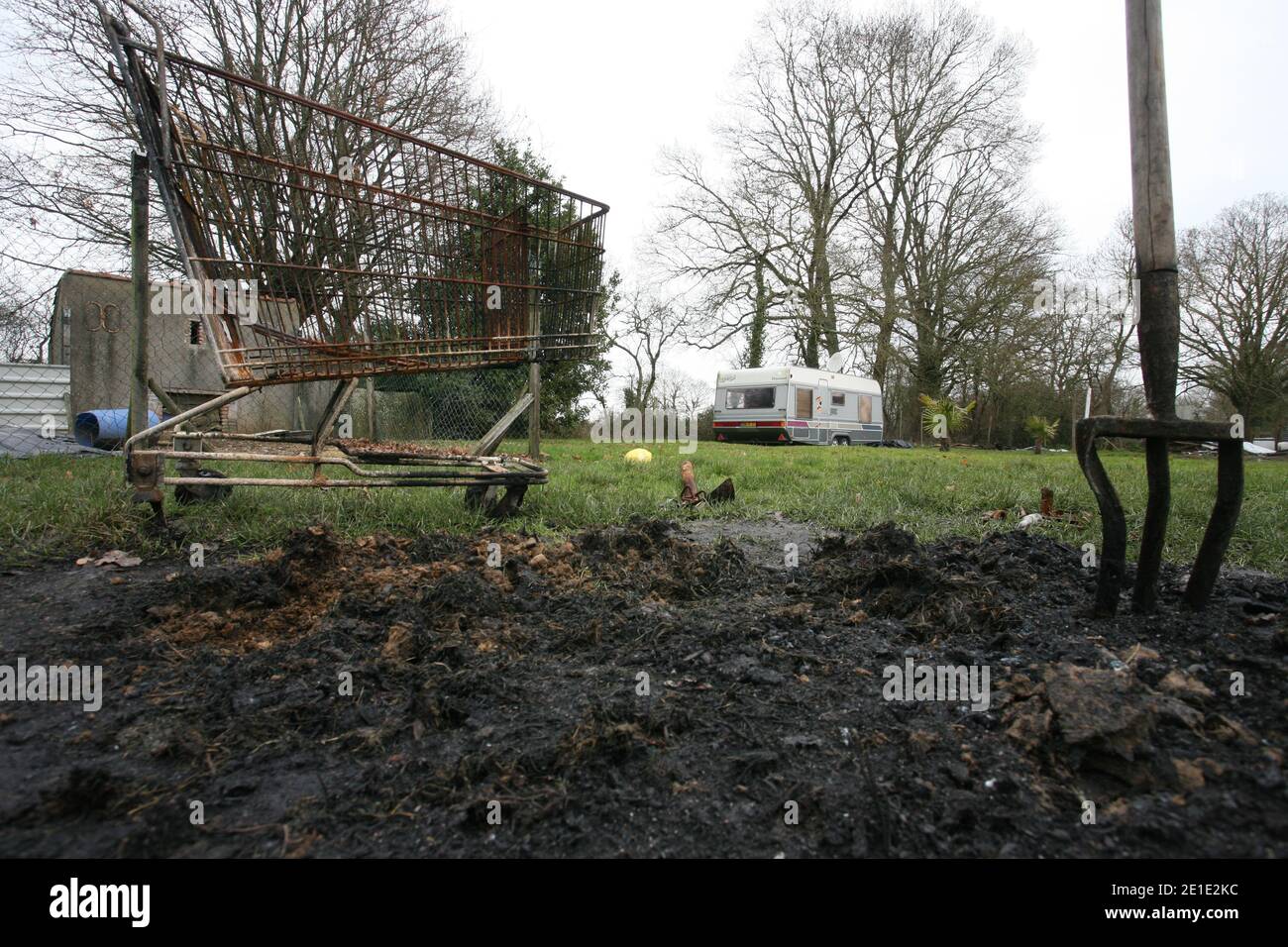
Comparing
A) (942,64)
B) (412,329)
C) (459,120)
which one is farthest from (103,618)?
(942,64)

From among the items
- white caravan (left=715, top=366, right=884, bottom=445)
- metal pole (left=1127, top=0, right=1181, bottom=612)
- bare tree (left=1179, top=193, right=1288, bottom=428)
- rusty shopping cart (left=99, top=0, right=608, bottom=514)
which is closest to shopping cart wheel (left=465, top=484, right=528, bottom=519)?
rusty shopping cart (left=99, top=0, right=608, bottom=514)

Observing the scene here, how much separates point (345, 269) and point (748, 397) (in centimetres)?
2074

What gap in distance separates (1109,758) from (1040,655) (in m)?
0.65

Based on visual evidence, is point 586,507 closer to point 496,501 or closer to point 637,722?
point 496,501

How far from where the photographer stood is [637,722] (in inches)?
66.6

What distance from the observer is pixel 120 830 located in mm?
1311

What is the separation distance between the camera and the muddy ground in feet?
4.26

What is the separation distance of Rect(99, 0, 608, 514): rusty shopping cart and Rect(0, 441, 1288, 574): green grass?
324mm

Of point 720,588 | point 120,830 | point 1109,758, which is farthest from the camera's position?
point 720,588

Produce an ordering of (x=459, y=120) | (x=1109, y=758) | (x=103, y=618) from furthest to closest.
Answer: (x=459, y=120)
(x=103, y=618)
(x=1109, y=758)

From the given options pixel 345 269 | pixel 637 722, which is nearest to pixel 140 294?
pixel 345 269
